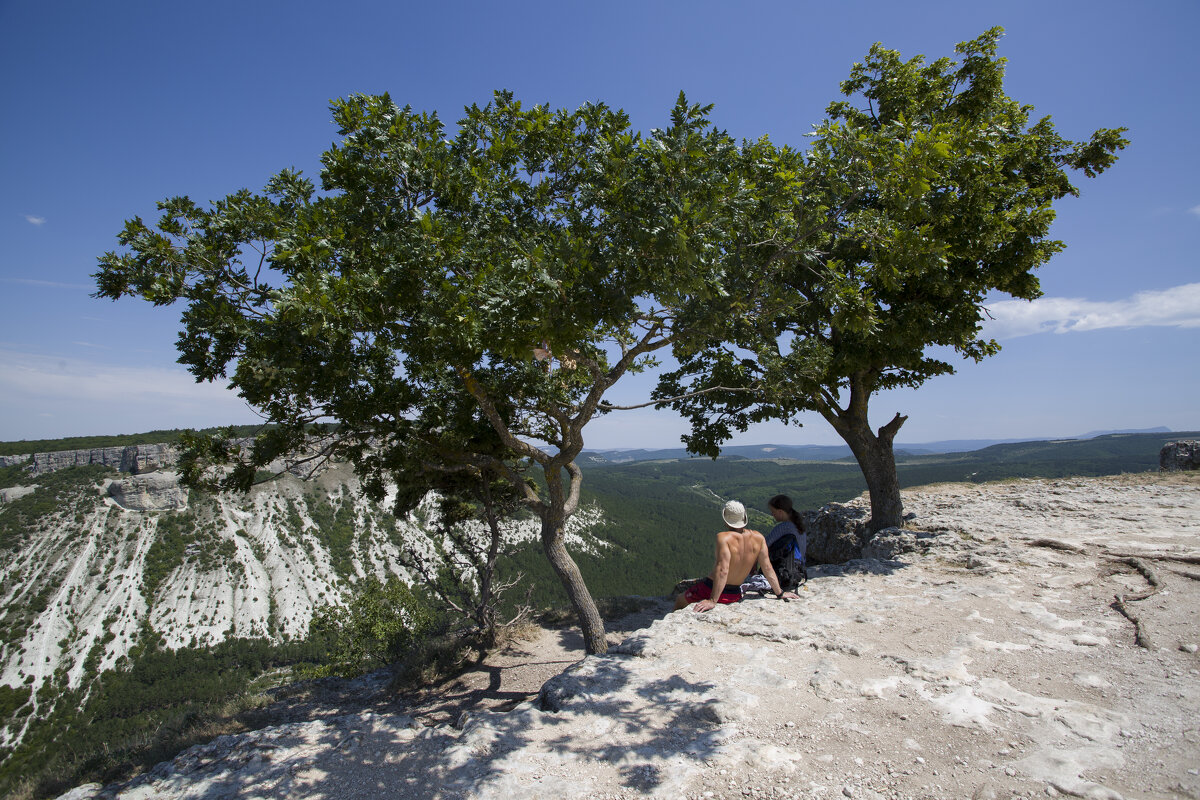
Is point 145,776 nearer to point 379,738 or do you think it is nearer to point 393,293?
point 379,738

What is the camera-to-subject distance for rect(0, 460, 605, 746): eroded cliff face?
203 feet

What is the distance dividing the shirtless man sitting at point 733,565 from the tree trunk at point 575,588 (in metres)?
2.20

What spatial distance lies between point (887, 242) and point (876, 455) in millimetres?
8091

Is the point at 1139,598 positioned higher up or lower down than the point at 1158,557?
lower down

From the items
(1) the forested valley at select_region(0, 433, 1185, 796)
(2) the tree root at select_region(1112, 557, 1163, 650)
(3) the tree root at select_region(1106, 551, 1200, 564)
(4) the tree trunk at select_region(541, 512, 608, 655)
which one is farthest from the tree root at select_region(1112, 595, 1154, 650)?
(1) the forested valley at select_region(0, 433, 1185, 796)

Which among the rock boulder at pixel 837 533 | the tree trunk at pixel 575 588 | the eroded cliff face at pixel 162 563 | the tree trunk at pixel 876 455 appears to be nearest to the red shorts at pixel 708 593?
the tree trunk at pixel 575 588

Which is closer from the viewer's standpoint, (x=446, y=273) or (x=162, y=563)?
(x=446, y=273)

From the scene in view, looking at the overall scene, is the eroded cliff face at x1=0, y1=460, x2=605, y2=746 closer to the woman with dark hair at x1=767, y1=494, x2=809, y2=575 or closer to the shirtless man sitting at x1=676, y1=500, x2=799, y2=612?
the shirtless man sitting at x1=676, y1=500, x2=799, y2=612

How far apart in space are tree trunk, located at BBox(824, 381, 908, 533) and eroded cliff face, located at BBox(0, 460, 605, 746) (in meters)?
44.7

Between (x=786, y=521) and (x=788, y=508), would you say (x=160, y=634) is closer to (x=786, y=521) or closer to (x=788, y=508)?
(x=786, y=521)

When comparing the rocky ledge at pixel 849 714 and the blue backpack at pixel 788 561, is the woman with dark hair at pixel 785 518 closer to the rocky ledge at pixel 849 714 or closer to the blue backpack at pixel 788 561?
the blue backpack at pixel 788 561

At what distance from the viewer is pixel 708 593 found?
8352mm

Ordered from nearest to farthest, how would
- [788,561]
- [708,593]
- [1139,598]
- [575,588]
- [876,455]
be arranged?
[1139,598] → [708,593] → [788,561] → [575,588] → [876,455]

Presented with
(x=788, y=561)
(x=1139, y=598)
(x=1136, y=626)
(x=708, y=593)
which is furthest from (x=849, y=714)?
(x=1139, y=598)
